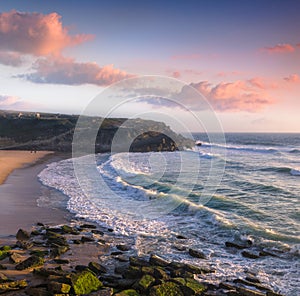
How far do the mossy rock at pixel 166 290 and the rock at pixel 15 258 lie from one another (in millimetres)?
5514

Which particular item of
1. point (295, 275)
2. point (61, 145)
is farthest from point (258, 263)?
point (61, 145)

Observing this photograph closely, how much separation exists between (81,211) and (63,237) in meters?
6.40

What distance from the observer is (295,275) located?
485 inches

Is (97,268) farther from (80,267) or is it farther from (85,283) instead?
(85,283)

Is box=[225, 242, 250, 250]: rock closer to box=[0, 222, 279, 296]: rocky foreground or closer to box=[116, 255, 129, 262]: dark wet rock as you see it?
box=[0, 222, 279, 296]: rocky foreground

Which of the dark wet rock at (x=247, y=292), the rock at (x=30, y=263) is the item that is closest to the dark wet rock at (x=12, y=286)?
the rock at (x=30, y=263)

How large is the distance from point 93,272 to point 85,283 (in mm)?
1219

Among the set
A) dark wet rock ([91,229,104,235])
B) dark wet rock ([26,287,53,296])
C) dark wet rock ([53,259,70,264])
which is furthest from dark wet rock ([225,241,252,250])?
A: dark wet rock ([26,287,53,296])

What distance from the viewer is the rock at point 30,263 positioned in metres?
11.4

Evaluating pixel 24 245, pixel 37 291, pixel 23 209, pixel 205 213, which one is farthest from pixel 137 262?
pixel 23 209

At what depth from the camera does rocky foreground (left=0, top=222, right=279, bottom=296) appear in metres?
9.69

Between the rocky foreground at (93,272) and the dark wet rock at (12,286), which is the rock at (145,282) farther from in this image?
the dark wet rock at (12,286)

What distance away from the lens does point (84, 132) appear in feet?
320

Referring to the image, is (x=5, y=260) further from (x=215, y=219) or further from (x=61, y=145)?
(x=61, y=145)
